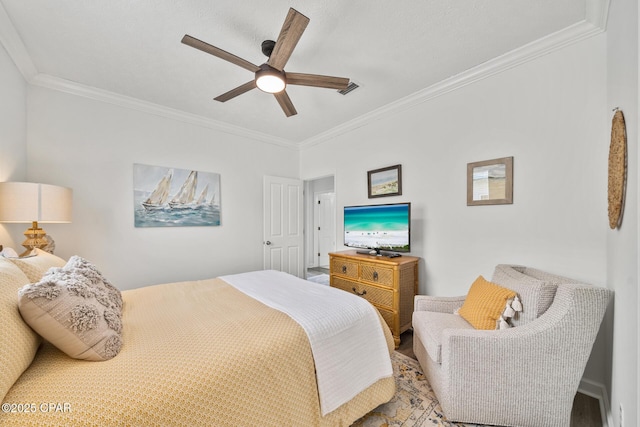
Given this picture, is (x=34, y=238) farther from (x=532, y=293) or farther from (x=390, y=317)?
(x=532, y=293)

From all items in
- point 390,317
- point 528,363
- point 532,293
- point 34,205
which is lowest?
point 390,317

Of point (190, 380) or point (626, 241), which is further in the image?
point (626, 241)

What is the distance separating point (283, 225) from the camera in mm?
4168

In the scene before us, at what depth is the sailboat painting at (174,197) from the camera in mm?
2943

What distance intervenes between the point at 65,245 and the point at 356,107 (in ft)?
11.3

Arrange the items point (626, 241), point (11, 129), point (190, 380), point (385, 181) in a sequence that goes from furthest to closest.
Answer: point (385, 181) < point (11, 129) < point (626, 241) < point (190, 380)

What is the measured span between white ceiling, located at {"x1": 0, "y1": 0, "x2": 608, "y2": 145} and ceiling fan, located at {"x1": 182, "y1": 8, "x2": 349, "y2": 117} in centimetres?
27

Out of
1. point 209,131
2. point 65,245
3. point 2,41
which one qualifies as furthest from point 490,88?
point 65,245

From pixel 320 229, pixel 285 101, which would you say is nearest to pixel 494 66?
pixel 285 101

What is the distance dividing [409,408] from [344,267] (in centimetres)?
152

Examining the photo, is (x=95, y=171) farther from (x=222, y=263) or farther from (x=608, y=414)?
(x=608, y=414)

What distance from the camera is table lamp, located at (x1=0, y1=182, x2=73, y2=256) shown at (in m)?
1.78

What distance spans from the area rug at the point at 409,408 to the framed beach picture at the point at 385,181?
6.11 feet

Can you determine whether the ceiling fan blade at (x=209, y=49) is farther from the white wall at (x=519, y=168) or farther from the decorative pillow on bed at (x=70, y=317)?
the white wall at (x=519, y=168)
